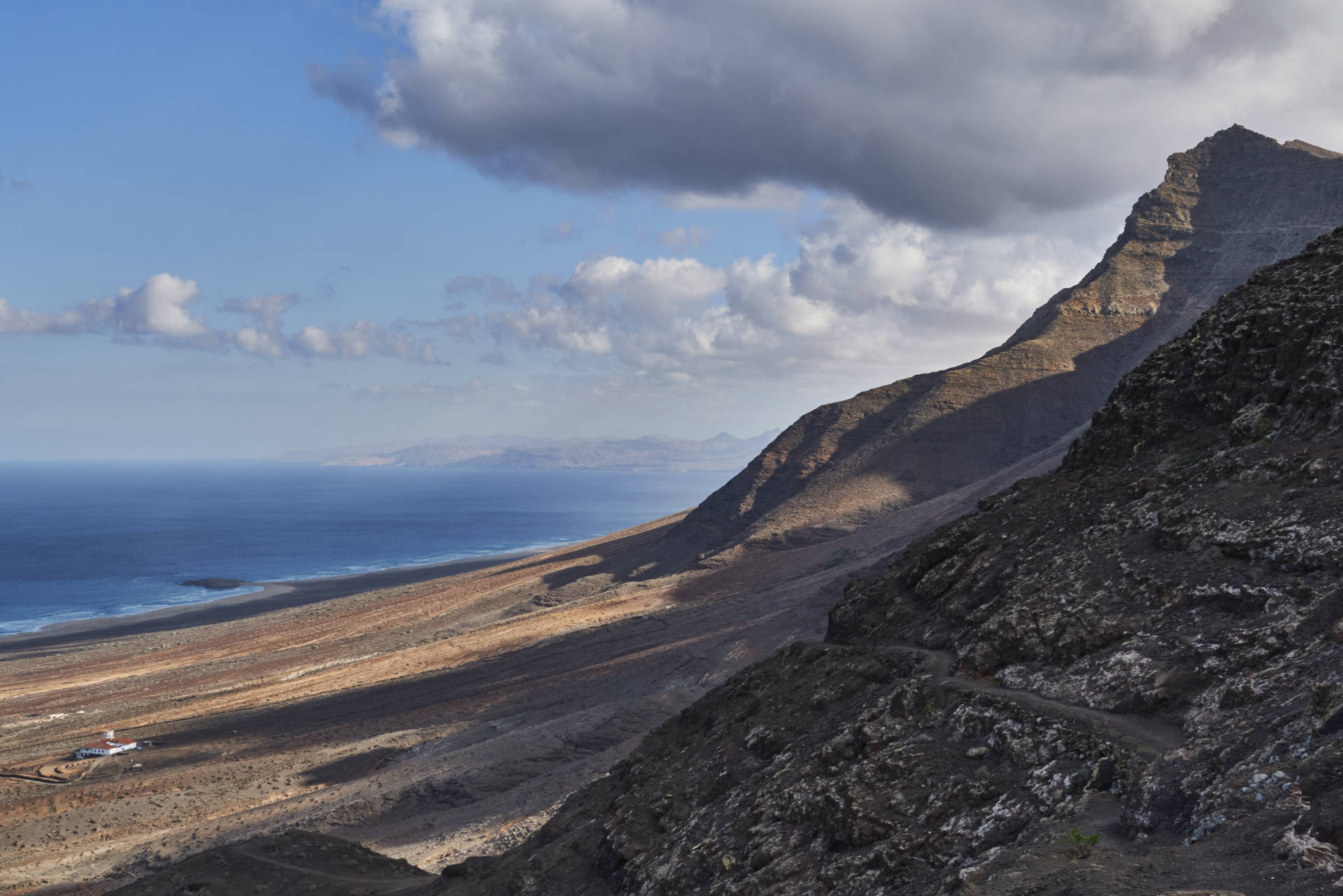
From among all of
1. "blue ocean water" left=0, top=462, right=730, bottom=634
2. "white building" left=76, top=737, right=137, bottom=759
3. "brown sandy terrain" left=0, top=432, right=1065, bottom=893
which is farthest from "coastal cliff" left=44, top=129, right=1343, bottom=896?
"blue ocean water" left=0, top=462, right=730, bottom=634

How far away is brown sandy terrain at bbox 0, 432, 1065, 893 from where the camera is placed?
32.5 metres

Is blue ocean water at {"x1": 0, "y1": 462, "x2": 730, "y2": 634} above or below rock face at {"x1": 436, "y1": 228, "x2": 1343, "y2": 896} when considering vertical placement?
above

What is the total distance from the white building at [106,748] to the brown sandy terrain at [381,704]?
3.13 ft

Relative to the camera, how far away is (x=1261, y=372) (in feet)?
49.4

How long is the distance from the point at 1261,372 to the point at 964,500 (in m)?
56.5

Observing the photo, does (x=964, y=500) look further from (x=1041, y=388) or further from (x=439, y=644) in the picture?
(x=439, y=644)

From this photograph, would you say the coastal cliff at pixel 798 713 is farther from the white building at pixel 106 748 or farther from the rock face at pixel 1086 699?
the white building at pixel 106 748

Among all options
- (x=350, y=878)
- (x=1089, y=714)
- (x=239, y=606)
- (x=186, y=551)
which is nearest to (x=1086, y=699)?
(x=1089, y=714)

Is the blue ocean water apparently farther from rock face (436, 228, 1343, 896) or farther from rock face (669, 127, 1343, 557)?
rock face (436, 228, 1343, 896)

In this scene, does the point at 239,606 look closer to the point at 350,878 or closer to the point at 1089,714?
the point at 350,878

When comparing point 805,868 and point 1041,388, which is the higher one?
point 1041,388

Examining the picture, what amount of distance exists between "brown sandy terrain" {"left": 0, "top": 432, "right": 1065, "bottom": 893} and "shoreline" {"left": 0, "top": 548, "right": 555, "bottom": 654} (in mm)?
1013

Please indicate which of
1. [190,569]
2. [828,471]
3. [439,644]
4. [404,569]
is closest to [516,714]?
[439,644]

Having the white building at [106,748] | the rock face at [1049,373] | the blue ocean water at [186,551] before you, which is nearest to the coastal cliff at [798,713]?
the white building at [106,748]
